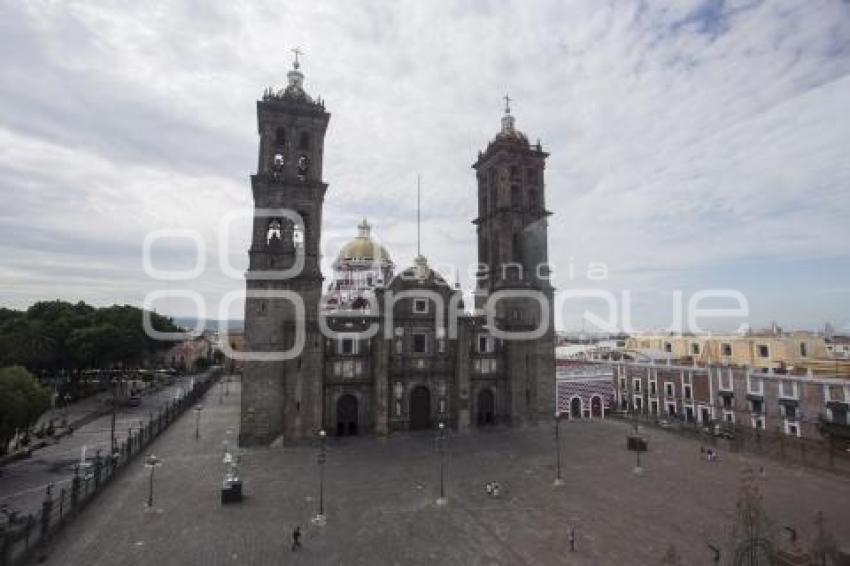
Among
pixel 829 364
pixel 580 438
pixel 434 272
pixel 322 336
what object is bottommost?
pixel 580 438

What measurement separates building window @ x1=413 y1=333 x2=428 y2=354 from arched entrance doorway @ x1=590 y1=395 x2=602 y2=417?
20022mm

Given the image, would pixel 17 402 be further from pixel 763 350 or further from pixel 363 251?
pixel 763 350

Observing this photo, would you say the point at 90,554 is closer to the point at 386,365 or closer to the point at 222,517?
the point at 222,517

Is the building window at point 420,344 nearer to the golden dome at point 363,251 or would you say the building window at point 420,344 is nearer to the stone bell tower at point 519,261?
the stone bell tower at point 519,261

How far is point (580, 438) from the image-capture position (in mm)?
38031

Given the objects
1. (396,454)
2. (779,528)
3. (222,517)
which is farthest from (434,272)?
(779,528)

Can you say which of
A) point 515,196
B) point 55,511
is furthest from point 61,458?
point 515,196

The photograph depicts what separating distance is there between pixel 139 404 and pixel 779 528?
55448 mm

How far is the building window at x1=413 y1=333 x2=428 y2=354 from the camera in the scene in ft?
132

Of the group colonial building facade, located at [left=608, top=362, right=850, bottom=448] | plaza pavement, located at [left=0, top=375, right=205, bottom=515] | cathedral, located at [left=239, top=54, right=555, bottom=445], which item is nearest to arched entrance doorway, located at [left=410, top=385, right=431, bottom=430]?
cathedral, located at [left=239, top=54, right=555, bottom=445]

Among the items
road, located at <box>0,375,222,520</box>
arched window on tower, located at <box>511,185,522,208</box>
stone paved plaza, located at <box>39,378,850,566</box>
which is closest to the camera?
stone paved plaza, located at <box>39,378,850,566</box>

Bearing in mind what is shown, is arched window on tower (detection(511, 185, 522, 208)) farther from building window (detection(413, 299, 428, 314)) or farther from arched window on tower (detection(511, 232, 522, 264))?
building window (detection(413, 299, 428, 314))

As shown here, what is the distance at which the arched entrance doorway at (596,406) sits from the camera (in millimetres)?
49312

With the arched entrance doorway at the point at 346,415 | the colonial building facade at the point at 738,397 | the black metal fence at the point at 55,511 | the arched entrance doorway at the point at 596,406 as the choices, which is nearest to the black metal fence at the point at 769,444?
the colonial building facade at the point at 738,397
